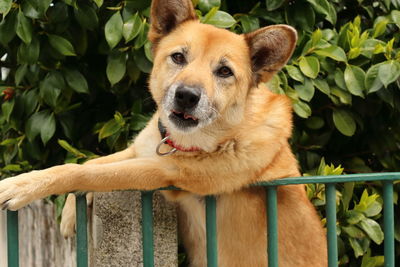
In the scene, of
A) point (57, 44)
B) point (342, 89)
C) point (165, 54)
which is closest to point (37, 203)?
point (57, 44)

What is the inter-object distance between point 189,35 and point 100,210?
106 cm

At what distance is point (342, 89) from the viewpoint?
144 inches

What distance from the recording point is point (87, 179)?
2.50 m

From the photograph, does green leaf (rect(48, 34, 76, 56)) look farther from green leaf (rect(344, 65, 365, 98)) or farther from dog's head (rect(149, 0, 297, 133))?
green leaf (rect(344, 65, 365, 98))

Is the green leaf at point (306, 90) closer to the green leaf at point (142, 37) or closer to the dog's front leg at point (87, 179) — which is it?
the green leaf at point (142, 37)

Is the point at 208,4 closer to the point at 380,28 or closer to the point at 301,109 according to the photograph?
the point at 301,109

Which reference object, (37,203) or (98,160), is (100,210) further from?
(37,203)

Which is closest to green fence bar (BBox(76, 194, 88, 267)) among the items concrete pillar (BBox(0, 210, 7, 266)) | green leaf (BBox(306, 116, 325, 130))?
concrete pillar (BBox(0, 210, 7, 266))

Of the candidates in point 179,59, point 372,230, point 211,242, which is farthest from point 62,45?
point 372,230

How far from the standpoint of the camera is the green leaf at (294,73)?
11.4 feet

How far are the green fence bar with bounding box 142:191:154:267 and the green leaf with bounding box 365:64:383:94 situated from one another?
179cm

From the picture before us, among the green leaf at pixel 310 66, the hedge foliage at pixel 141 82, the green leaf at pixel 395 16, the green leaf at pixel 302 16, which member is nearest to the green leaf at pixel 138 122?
the hedge foliage at pixel 141 82

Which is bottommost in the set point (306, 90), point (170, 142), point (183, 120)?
point (170, 142)

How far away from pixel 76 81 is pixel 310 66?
1.46 meters
